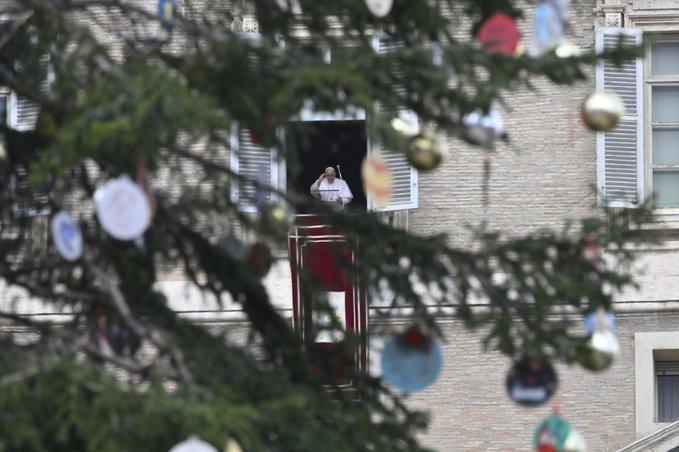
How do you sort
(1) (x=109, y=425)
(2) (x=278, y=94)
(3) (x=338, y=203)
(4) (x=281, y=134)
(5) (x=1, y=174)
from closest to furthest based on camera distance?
1. (1) (x=109, y=425)
2. (2) (x=278, y=94)
3. (4) (x=281, y=134)
4. (5) (x=1, y=174)
5. (3) (x=338, y=203)

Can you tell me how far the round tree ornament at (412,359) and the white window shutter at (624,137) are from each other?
36.9ft

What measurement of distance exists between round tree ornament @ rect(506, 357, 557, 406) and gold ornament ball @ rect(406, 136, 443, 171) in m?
1.18

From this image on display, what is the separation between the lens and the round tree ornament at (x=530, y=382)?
10.2 metres

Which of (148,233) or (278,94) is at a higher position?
(278,94)

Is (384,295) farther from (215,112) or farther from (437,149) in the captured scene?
(215,112)

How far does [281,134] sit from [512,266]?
1353 mm

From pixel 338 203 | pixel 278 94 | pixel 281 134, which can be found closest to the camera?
pixel 278 94

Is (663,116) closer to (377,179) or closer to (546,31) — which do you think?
(546,31)

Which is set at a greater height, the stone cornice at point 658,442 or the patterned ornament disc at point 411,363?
the patterned ornament disc at point 411,363

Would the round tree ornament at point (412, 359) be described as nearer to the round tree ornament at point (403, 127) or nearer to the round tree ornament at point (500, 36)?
the round tree ornament at point (403, 127)

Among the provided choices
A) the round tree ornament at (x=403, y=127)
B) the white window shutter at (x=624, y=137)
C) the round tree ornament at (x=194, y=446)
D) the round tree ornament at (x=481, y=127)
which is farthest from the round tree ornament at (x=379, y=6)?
the white window shutter at (x=624, y=137)

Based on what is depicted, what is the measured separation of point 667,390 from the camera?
71.2 feet

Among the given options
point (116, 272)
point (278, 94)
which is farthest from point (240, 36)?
point (116, 272)

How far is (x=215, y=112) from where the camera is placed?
916 centimetres
